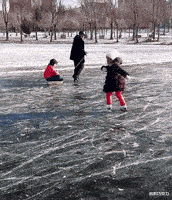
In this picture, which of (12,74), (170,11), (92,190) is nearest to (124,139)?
(92,190)

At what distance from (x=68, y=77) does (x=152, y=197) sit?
9.28 metres

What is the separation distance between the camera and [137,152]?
407 centimetres

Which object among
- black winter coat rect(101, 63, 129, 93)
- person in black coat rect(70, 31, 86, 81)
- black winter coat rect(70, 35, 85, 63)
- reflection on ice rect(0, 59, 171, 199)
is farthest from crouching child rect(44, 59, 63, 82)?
black winter coat rect(101, 63, 129, 93)

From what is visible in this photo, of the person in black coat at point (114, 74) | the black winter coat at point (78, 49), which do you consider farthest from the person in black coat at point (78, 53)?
the person in black coat at point (114, 74)

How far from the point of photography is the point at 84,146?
14.2ft

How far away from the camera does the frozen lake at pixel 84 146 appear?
10.1ft

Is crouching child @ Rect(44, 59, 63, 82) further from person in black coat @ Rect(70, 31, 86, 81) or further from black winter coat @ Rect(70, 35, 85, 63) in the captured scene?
black winter coat @ Rect(70, 35, 85, 63)

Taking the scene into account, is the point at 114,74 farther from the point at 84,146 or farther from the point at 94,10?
the point at 94,10

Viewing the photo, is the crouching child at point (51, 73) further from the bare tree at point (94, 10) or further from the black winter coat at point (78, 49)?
the bare tree at point (94, 10)

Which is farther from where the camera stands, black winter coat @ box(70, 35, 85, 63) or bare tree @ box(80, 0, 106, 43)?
bare tree @ box(80, 0, 106, 43)

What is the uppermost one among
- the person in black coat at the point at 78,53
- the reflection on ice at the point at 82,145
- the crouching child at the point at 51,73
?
the person in black coat at the point at 78,53

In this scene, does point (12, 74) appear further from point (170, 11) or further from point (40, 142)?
point (170, 11)

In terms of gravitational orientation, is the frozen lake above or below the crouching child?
below

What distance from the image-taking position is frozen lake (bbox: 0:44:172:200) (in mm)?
3080
